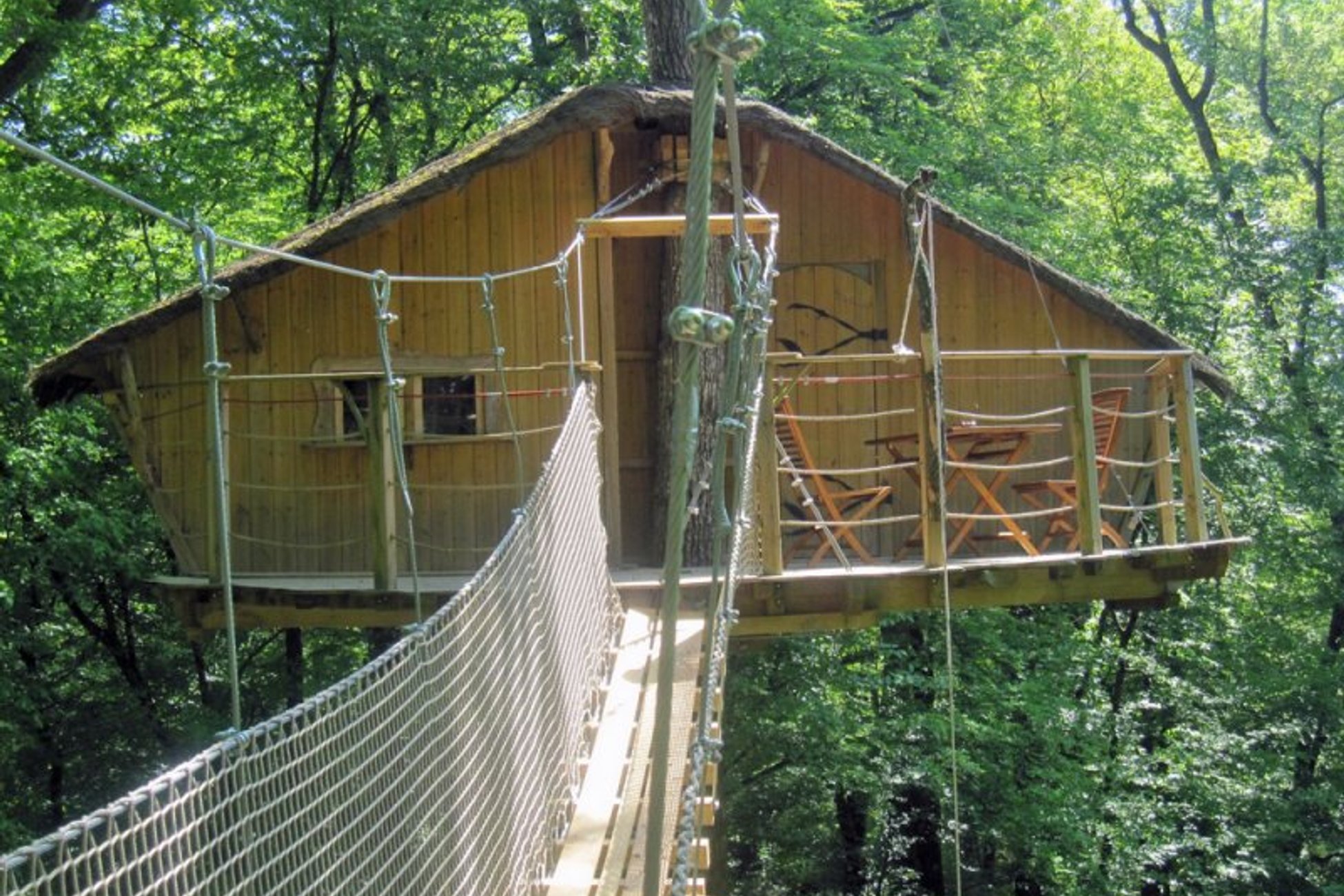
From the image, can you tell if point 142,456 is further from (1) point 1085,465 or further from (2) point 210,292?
(2) point 210,292

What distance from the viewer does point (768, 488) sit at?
7.64 m

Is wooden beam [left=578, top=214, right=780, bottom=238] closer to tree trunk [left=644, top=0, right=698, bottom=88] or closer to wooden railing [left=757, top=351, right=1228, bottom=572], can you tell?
wooden railing [left=757, top=351, right=1228, bottom=572]

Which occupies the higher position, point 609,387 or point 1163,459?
point 609,387

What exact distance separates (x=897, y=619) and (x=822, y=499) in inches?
167

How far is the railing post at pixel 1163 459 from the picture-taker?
867 centimetres

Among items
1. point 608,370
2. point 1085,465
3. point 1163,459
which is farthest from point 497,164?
point 1163,459

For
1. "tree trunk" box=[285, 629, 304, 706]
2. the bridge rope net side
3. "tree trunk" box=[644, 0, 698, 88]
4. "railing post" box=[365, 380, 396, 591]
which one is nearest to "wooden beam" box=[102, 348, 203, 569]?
"railing post" box=[365, 380, 396, 591]

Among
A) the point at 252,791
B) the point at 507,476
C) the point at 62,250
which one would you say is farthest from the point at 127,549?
the point at 252,791

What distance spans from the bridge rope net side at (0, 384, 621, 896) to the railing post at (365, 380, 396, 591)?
1.98 meters

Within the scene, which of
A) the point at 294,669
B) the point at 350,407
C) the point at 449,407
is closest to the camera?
the point at 350,407

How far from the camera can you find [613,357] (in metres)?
9.85

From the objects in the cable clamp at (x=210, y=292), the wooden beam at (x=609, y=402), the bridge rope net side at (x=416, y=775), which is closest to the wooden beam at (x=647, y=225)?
the wooden beam at (x=609, y=402)

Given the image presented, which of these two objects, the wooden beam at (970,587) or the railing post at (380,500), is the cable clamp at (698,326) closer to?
the wooden beam at (970,587)

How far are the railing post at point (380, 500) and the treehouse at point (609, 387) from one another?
1 cm
